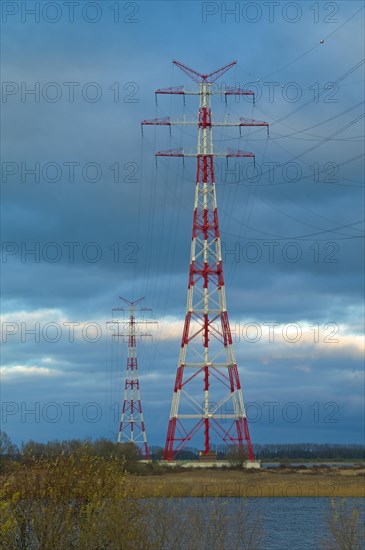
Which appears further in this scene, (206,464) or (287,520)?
(206,464)

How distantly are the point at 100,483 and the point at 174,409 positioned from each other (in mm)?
37625

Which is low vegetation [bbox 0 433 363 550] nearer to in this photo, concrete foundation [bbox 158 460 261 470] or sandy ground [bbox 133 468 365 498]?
sandy ground [bbox 133 468 365 498]

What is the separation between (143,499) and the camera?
2384cm

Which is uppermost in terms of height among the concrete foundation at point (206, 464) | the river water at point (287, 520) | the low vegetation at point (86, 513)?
the low vegetation at point (86, 513)

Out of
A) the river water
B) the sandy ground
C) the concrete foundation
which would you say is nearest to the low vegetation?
the river water

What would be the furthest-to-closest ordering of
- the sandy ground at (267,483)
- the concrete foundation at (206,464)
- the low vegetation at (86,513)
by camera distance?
the concrete foundation at (206,464) → the sandy ground at (267,483) → the low vegetation at (86,513)

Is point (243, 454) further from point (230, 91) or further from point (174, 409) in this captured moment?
point (230, 91)

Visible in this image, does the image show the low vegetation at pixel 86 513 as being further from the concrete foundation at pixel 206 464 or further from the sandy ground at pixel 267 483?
the concrete foundation at pixel 206 464

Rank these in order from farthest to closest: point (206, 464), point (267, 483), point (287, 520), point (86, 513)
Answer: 1. point (267, 483)
2. point (206, 464)
3. point (287, 520)
4. point (86, 513)

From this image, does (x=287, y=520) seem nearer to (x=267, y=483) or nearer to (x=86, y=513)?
(x=267, y=483)

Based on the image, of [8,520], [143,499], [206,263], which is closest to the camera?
[8,520]

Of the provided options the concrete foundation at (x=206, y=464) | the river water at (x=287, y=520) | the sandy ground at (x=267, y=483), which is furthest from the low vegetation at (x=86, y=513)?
the concrete foundation at (x=206, y=464)

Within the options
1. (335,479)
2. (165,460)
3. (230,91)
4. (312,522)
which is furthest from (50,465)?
(335,479)

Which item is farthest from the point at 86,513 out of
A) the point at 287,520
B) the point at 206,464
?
the point at 206,464
